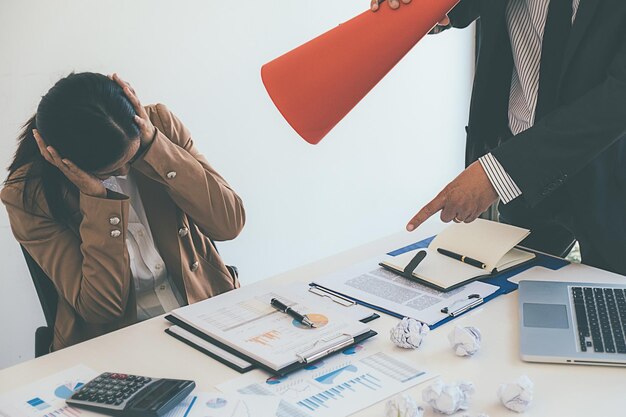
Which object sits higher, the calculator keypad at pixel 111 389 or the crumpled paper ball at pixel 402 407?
the calculator keypad at pixel 111 389

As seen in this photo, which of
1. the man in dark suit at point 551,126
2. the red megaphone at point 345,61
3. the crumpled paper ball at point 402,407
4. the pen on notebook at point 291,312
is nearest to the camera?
the crumpled paper ball at point 402,407

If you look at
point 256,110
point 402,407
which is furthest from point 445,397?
point 256,110

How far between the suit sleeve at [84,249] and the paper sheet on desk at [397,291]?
0.45m

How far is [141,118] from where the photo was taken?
5.34ft

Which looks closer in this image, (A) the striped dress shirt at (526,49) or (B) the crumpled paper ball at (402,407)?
(B) the crumpled paper ball at (402,407)

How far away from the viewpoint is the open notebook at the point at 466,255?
1569 mm

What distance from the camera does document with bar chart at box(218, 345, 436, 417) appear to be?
1.13m

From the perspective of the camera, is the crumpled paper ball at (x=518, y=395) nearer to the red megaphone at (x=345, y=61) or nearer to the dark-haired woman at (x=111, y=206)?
the red megaphone at (x=345, y=61)

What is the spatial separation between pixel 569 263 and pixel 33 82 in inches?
60.9

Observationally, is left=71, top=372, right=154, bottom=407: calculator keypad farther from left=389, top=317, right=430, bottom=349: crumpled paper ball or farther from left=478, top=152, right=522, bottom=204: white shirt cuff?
left=478, top=152, right=522, bottom=204: white shirt cuff

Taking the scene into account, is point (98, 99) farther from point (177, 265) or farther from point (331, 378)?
point (331, 378)

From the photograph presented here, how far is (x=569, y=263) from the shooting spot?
1668 mm

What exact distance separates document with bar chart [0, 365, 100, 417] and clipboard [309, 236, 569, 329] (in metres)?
0.54

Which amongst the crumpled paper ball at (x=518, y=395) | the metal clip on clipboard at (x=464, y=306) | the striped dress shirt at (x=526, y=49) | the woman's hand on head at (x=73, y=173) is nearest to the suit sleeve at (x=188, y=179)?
the woman's hand on head at (x=73, y=173)
